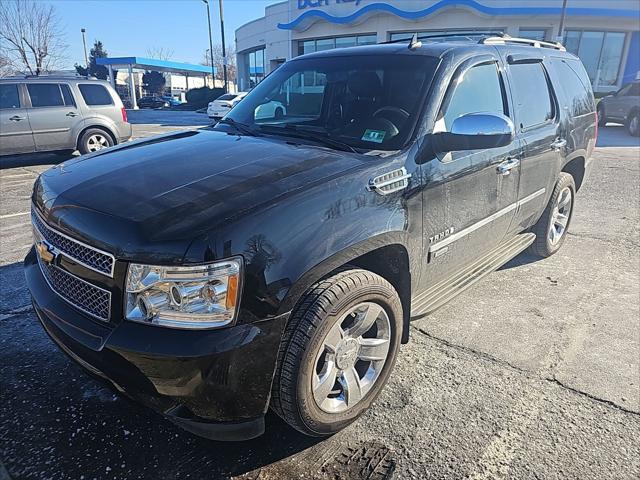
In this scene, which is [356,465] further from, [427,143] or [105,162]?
[105,162]

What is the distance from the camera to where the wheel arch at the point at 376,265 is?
2.05 m

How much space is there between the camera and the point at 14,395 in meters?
2.71

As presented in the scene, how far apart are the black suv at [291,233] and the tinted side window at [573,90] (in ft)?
3.28

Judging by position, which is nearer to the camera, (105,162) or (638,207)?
(105,162)

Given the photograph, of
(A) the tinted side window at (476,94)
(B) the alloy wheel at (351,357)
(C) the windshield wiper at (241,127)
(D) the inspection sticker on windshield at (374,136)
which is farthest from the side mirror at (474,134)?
(C) the windshield wiper at (241,127)

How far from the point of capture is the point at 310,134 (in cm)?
304

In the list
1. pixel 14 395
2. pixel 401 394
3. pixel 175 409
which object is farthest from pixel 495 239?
pixel 14 395

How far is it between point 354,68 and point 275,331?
213cm

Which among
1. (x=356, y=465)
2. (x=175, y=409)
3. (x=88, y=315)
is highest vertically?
(x=88, y=315)

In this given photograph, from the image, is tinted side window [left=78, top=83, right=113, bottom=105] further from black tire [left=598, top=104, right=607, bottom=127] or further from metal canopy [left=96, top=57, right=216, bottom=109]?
metal canopy [left=96, top=57, right=216, bottom=109]

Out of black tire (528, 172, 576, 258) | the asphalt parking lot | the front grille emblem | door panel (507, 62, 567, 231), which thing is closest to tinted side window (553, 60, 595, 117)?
door panel (507, 62, 567, 231)

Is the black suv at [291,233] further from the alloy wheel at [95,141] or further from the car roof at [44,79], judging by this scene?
the car roof at [44,79]

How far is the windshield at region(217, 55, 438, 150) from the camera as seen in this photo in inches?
112

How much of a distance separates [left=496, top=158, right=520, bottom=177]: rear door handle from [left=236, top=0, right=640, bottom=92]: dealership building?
905 inches
